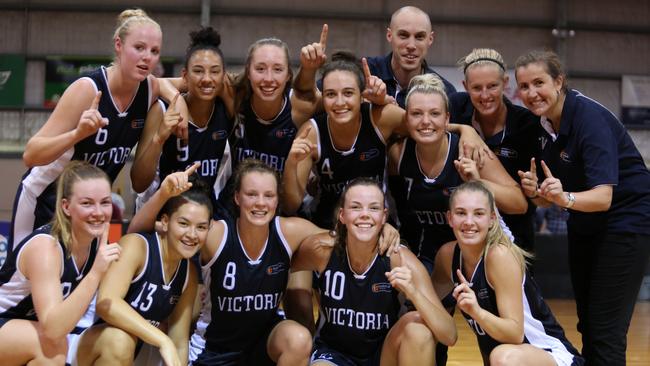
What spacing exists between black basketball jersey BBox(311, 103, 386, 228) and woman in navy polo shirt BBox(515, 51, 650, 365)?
0.77m

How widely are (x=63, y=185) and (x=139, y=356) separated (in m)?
0.87

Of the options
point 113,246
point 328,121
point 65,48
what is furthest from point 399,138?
point 65,48

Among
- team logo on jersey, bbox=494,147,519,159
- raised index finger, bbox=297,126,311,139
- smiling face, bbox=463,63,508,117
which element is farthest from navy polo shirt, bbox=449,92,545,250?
raised index finger, bbox=297,126,311,139

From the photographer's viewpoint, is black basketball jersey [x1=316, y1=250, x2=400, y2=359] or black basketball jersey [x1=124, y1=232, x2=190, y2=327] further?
black basketball jersey [x1=316, y1=250, x2=400, y2=359]

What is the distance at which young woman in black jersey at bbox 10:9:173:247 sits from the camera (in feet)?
11.6

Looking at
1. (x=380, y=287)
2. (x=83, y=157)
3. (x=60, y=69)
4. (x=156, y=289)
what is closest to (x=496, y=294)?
(x=380, y=287)

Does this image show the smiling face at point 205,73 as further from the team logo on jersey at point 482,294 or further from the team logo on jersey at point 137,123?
the team logo on jersey at point 482,294

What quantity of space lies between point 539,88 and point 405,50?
106cm

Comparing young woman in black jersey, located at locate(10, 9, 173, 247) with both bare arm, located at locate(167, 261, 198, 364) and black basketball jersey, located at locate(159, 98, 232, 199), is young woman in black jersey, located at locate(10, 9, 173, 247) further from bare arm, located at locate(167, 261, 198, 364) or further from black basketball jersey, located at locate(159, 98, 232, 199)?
bare arm, located at locate(167, 261, 198, 364)

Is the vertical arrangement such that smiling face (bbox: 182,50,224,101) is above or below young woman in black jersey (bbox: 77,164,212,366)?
above

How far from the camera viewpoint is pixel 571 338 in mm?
6398

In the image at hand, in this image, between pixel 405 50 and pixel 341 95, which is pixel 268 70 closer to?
pixel 341 95

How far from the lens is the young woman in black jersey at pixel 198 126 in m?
3.83

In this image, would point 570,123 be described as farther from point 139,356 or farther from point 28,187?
point 28,187
